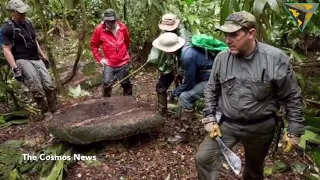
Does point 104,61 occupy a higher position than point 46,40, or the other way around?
point 46,40

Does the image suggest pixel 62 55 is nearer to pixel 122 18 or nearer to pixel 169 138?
pixel 122 18

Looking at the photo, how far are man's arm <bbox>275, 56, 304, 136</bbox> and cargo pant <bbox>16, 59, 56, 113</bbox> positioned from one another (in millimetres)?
4009

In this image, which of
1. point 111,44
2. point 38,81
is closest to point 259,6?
point 111,44

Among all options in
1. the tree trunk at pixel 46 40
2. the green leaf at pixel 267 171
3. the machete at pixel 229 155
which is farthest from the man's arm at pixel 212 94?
the tree trunk at pixel 46 40

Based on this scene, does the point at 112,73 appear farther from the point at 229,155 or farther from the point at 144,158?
the point at 229,155

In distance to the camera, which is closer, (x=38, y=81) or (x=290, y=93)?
(x=290, y=93)

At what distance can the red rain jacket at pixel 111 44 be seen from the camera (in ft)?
20.7

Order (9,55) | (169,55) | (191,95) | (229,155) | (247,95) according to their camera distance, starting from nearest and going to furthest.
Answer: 1. (247,95)
2. (229,155)
3. (191,95)
4. (169,55)
5. (9,55)

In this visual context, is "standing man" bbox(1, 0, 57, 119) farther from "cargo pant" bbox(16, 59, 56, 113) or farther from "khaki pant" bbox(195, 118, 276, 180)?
"khaki pant" bbox(195, 118, 276, 180)

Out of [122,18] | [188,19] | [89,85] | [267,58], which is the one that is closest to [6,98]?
[89,85]

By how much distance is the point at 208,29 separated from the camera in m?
8.60

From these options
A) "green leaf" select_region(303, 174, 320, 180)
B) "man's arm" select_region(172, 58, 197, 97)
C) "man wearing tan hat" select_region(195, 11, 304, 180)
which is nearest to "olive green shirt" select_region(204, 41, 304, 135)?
"man wearing tan hat" select_region(195, 11, 304, 180)

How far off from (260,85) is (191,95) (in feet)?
6.06

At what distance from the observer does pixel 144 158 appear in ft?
16.7
